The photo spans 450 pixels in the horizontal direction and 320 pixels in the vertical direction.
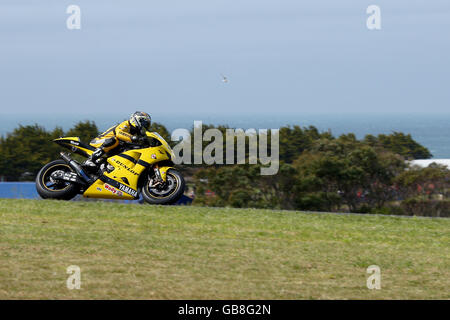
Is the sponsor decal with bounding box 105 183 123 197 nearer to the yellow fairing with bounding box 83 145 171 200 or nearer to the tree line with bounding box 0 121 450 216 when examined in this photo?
the yellow fairing with bounding box 83 145 171 200

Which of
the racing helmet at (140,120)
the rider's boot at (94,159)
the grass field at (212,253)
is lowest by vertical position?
the grass field at (212,253)

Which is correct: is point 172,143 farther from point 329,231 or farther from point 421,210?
point 329,231

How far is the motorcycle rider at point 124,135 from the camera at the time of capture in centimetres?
1359

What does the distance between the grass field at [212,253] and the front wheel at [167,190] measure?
1.83 feet

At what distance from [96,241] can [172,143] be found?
8.97m

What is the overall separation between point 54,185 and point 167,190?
218cm

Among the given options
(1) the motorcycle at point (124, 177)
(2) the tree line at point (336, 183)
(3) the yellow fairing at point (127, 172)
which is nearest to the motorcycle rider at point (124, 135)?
(1) the motorcycle at point (124, 177)

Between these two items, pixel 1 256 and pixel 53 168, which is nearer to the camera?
pixel 1 256

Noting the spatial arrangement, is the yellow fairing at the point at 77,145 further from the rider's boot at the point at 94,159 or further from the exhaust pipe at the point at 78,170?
the exhaust pipe at the point at 78,170

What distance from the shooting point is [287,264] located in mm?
8859

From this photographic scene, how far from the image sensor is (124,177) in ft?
44.4

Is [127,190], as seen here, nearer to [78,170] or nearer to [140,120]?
[78,170]
